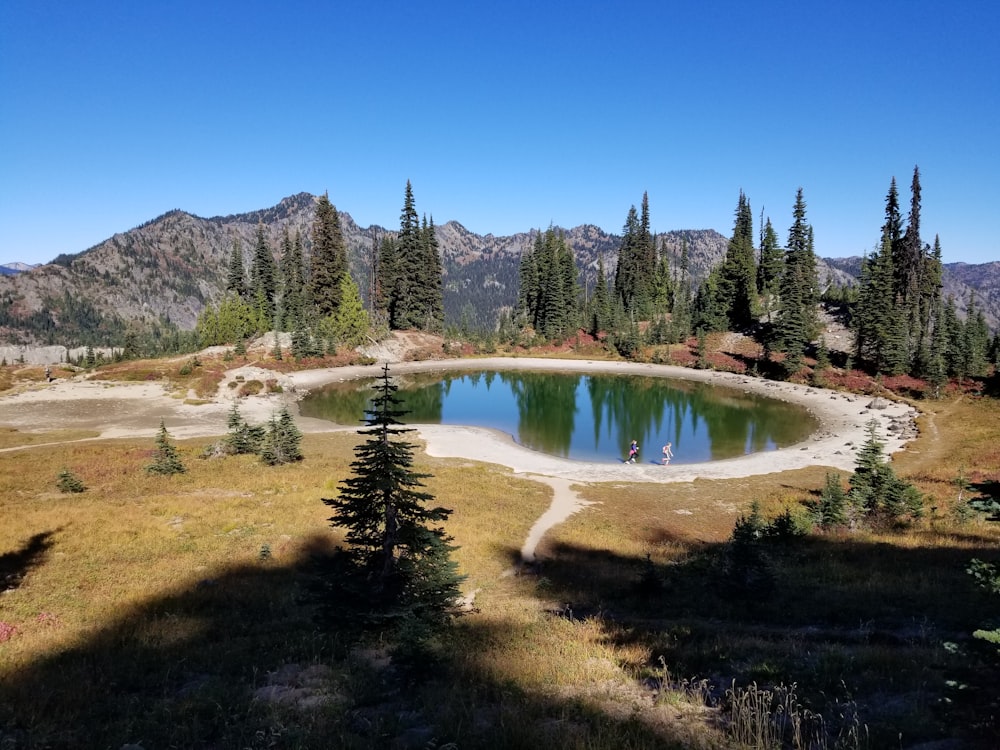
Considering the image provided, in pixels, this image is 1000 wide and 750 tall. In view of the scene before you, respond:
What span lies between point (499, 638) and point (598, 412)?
4691 cm

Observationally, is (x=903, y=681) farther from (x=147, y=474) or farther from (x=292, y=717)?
(x=147, y=474)

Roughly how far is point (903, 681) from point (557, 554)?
41.9 feet

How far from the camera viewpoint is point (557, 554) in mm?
19047

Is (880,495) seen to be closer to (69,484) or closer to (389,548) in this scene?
(389,548)

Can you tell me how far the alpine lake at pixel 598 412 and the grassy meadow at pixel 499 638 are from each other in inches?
655

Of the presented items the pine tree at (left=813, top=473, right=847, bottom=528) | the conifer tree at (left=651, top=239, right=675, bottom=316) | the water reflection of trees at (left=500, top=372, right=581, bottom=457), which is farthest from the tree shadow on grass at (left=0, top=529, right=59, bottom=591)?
the conifer tree at (left=651, top=239, right=675, bottom=316)

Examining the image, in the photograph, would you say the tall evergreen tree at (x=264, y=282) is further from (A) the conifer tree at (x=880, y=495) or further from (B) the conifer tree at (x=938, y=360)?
(B) the conifer tree at (x=938, y=360)

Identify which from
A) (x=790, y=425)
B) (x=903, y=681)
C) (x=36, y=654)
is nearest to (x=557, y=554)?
(x=903, y=681)

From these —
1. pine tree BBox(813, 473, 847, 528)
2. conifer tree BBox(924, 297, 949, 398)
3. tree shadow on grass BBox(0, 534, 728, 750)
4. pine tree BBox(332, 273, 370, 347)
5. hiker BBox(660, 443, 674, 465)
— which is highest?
pine tree BBox(332, 273, 370, 347)

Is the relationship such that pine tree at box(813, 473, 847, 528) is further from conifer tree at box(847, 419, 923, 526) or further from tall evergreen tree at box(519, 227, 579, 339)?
tall evergreen tree at box(519, 227, 579, 339)

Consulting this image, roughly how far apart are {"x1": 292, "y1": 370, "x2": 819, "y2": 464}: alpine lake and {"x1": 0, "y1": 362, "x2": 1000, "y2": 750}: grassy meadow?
16.6 meters

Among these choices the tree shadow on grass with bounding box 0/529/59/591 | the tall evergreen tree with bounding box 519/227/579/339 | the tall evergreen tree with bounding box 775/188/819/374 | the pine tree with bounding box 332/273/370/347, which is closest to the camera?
the tree shadow on grass with bounding box 0/529/59/591

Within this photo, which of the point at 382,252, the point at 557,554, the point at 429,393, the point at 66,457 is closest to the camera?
the point at 557,554

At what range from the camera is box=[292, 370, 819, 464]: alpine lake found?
141ft
